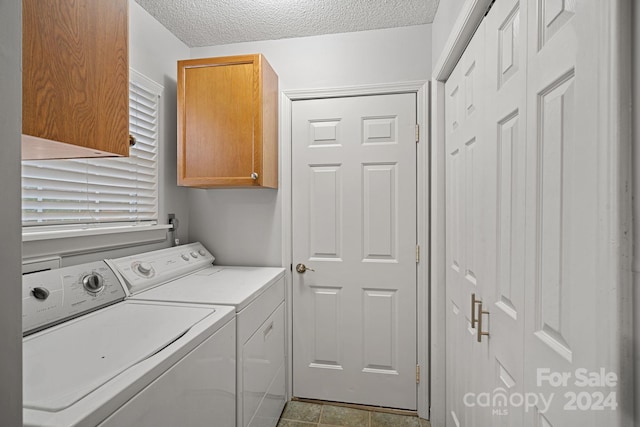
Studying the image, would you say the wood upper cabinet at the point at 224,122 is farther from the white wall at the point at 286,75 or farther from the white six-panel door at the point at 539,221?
the white six-panel door at the point at 539,221

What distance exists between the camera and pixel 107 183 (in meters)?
1.69

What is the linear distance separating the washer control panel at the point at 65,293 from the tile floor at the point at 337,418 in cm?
133

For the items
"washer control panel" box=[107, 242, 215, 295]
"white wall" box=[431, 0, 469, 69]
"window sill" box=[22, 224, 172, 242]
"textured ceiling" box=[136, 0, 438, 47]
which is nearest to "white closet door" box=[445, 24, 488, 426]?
"white wall" box=[431, 0, 469, 69]

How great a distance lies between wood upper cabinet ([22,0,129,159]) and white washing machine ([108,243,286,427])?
2.31 ft

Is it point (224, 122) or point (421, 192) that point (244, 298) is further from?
point (421, 192)

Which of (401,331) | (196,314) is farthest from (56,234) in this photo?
(401,331)

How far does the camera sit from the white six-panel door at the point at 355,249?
2102 mm

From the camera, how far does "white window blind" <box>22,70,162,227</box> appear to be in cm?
135

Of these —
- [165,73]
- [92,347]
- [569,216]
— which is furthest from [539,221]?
[165,73]

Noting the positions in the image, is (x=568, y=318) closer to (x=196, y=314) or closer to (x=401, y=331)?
(x=196, y=314)

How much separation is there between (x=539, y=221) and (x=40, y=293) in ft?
5.40

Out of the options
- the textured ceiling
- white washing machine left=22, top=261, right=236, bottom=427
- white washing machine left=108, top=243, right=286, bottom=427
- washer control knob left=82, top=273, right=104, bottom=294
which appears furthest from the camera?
the textured ceiling

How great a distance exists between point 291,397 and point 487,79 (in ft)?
7.31

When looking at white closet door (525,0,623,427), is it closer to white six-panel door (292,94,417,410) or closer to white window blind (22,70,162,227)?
white six-panel door (292,94,417,410)
